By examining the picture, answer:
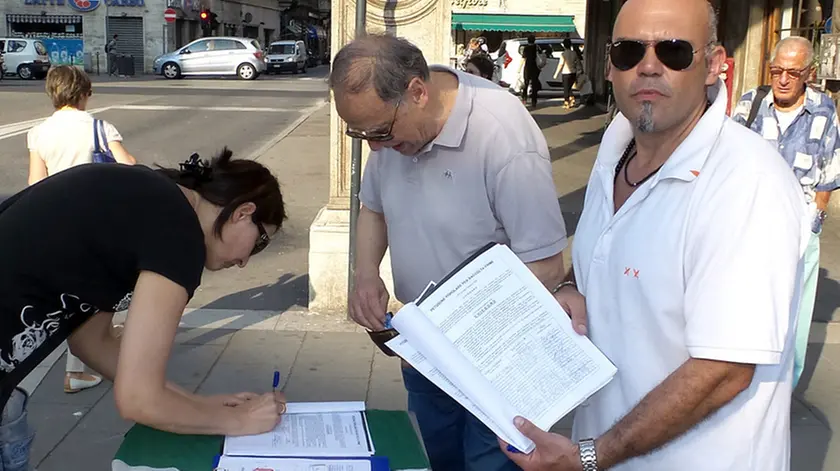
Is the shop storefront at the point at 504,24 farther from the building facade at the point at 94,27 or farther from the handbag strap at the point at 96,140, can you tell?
the building facade at the point at 94,27

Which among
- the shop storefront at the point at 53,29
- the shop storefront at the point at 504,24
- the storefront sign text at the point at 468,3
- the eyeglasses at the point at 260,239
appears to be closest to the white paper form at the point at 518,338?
the eyeglasses at the point at 260,239

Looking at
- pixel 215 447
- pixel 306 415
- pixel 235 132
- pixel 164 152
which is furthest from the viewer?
pixel 235 132

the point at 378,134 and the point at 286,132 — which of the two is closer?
the point at 378,134

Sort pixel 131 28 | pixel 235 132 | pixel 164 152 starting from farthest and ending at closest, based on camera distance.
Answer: pixel 131 28 < pixel 235 132 < pixel 164 152

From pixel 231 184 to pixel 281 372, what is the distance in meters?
2.95

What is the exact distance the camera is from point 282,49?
129 ft

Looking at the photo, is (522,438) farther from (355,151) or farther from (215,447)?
(355,151)

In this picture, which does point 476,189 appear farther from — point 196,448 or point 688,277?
point 196,448

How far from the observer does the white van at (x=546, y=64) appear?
882 inches

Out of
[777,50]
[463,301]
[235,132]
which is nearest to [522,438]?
[463,301]

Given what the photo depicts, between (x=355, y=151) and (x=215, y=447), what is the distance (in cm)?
371

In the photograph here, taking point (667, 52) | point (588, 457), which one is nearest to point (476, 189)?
point (667, 52)

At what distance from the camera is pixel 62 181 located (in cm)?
198

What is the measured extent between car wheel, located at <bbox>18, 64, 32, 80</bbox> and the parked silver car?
15.7 feet
